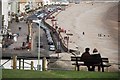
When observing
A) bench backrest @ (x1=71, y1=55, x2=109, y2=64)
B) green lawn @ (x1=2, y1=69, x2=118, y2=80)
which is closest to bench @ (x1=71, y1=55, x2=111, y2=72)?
bench backrest @ (x1=71, y1=55, x2=109, y2=64)

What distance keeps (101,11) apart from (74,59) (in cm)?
67

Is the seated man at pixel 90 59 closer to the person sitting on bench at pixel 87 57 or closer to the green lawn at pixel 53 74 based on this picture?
the person sitting on bench at pixel 87 57

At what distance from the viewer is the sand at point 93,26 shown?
3900 mm

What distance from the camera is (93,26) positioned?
3.98 metres

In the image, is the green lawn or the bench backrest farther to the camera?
the bench backrest

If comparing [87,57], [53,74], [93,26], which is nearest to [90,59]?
[87,57]

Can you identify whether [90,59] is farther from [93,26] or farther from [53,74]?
[53,74]

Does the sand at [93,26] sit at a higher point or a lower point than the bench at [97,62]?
Answer: higher

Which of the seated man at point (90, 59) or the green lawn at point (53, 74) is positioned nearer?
the green lawn at point (53, 74)

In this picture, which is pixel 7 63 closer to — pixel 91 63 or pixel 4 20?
pixel 4 20

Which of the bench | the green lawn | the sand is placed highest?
the sand

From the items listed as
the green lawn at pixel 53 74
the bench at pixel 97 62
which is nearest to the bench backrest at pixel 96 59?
the bench at pixel 97 62

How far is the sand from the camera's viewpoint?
3.90 m

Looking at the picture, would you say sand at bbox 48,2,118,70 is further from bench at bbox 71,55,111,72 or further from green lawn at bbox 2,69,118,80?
green lawn at bbox 2,69,118,80
